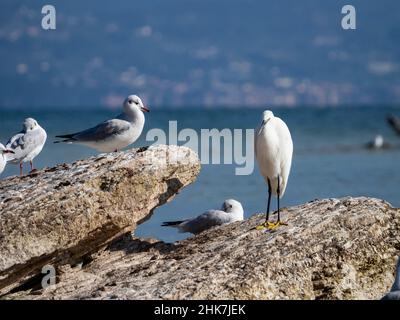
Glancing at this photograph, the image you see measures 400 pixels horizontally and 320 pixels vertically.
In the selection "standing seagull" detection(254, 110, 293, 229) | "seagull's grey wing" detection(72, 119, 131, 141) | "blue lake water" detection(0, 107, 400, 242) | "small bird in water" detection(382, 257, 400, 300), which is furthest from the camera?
"blue lake water" detection(0, 107, 400, 242)

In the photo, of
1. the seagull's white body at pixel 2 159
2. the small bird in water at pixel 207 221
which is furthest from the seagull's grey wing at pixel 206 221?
the seagull's white body at pixel 2 159

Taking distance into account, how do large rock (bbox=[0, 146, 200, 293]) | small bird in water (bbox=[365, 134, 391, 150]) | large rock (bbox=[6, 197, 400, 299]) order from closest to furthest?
large rock (bbox=[6, 197, 400, 299]) → large rock (bbox=[0, 146, 200, 293]) → small bird in water (bbox=[365, 134, 391, 150])

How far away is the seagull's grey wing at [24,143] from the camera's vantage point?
12.7 metres

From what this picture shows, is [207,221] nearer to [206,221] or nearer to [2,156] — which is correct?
[206,221]

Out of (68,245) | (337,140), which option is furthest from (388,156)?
(68,245)

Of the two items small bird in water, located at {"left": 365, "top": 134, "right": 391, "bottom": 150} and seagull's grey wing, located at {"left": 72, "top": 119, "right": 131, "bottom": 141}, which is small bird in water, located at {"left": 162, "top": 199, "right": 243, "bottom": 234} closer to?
seagull's grey wing, located at {"left": 72, "top": 119, "right": 131, "bottom": 141}

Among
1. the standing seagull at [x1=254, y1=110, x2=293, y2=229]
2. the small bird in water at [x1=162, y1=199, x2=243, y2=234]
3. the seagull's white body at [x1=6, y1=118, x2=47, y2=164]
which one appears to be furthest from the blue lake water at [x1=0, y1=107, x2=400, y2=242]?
the standing seagull at [x1=254, y1=110, x2=293, y2=229]

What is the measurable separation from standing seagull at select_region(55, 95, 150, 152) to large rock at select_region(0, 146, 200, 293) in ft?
6.19

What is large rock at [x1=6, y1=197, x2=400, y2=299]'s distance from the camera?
8.33 metres

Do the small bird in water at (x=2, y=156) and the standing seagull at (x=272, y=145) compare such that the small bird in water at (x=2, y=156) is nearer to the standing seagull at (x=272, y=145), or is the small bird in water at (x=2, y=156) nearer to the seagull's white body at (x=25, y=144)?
the seagull's white body at (x=25, y=144)

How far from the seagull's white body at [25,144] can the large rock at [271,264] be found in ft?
10.9

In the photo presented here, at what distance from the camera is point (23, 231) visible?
29.7 ft
